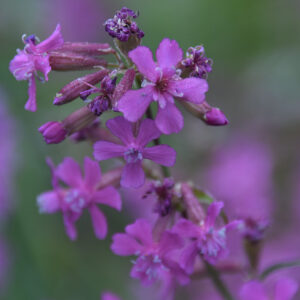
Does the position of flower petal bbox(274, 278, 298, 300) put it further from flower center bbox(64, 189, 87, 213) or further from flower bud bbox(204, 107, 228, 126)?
flower center bbox(64, 189, 87, 213)

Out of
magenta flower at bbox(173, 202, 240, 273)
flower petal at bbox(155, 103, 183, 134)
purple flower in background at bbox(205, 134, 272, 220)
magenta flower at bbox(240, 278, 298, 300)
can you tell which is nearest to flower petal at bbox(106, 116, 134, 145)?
flower petal at bbox(155, 103, 183, 134)

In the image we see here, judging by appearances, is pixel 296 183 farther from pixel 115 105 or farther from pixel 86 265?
pixel 115 105

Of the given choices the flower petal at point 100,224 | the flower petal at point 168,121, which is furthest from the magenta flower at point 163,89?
the flower petal at point 100,224

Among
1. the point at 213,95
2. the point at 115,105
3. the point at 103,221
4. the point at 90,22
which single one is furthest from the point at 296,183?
the point at 90,22

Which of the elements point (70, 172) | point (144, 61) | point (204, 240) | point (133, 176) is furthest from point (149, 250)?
point (144, 61)

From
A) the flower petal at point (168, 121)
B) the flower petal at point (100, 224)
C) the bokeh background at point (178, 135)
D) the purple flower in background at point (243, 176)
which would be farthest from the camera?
the purple flower in background at point (243, 176)

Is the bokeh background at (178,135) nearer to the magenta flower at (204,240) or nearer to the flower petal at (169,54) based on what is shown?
the magenta flower at (204,240)
